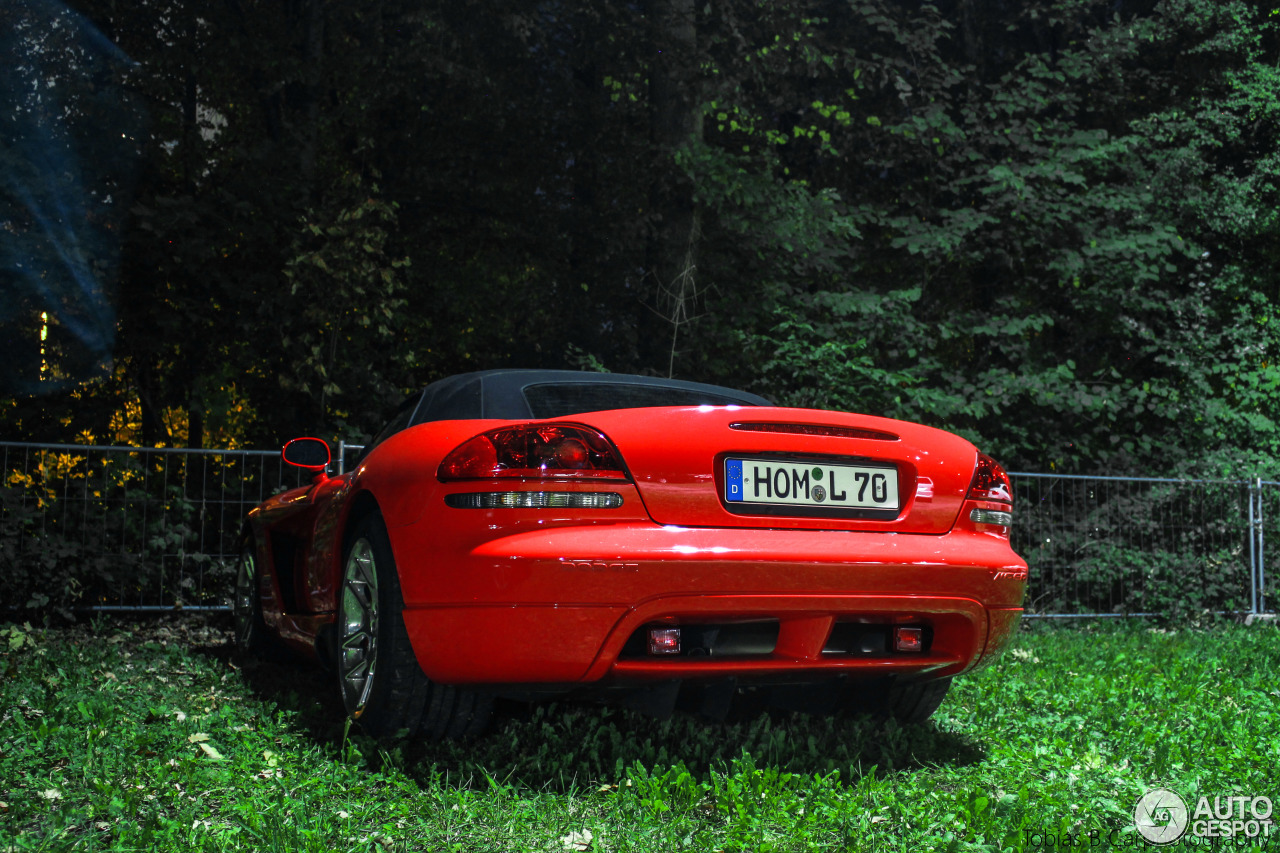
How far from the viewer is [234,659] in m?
5.87

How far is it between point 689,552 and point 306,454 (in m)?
2.50

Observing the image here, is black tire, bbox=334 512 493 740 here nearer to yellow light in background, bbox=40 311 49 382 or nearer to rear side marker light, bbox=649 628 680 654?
rear side marker light, bbox=649 628 680 654

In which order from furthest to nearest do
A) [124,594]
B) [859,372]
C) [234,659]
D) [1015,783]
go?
1. [859,372]
2. [124,594]
3. [234,659]
4. [1015,783]

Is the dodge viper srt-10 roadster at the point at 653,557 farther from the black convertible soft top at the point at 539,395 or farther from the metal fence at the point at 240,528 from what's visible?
the metal fence at the point at 240,528

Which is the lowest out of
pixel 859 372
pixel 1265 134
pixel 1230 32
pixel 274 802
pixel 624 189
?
pixel 274 802

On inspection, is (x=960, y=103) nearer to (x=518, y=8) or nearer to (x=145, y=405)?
(x=518, y=8)

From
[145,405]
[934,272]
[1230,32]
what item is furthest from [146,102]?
[1230,32]

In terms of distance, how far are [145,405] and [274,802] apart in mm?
9457

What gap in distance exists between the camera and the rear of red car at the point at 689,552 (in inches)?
119

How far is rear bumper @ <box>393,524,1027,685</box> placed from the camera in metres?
3.00

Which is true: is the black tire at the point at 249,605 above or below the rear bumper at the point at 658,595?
below

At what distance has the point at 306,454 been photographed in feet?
16.2

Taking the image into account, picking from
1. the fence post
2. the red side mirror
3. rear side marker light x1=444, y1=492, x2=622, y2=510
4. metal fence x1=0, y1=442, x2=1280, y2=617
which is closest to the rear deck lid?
rear side marker light x1=444, y1=492, x2=622, y2=510

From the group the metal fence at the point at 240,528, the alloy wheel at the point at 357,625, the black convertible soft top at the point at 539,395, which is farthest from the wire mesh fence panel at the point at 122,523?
the black convertible soft top at the point at 539,395
